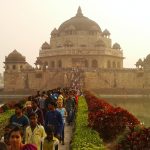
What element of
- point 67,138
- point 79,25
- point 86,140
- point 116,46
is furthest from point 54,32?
point 86,140

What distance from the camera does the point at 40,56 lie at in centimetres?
5756

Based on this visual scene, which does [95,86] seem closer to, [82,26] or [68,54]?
[68,54]

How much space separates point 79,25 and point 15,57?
33.5 feet

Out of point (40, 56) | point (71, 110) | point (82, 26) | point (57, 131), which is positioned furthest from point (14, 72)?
point (57, 131)

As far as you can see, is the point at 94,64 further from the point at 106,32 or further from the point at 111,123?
the point at 111,123

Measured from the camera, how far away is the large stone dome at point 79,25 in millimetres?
57031

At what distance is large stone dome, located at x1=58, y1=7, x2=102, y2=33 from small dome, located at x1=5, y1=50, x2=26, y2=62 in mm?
7689

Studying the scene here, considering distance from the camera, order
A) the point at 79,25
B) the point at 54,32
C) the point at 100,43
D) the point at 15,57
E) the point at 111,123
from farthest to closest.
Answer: the point at 54,32
the point at 79,25
the point at 100,43
the point at 15,57
the point at 111,123

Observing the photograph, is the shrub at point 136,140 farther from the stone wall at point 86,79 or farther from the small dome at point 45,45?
the small dome at point 45,45

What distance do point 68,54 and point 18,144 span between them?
48.4 metres

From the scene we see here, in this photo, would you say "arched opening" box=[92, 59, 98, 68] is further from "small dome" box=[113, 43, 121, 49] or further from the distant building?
"small dome" box=[113, 43, 121, 49]

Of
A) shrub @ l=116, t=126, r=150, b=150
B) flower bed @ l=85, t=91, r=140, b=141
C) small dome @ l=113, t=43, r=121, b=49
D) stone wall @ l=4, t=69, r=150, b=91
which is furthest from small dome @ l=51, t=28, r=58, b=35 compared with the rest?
shrub @ l=116, t=126, r=150, b=150

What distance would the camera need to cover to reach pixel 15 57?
52.7m

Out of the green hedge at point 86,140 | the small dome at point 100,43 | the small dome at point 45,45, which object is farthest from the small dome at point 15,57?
the green hedge at point 86,140
